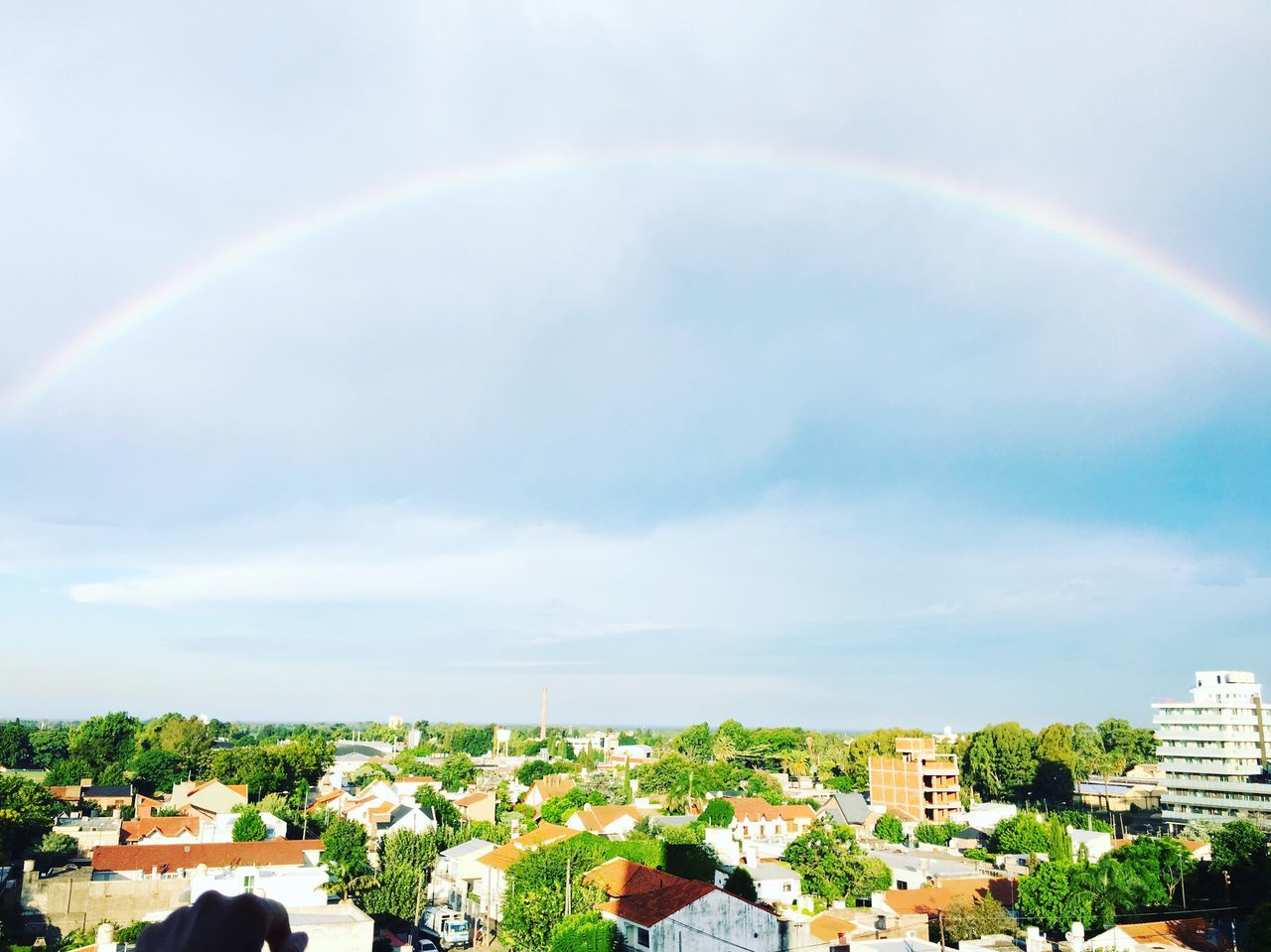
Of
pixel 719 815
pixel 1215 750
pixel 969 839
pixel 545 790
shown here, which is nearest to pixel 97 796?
pixel 545 790

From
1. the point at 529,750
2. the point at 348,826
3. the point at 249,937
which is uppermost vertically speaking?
the point at 249,937

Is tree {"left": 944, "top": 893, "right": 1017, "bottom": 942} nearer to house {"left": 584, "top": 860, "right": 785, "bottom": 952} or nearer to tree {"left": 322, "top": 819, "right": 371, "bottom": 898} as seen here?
house {"left": 584, "top": 860, "right": 785, "bottom": 952}

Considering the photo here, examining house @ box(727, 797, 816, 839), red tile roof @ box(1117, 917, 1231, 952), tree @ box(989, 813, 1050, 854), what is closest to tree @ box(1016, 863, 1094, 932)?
red tile roof @ box(1117, 917, 1231, 952)

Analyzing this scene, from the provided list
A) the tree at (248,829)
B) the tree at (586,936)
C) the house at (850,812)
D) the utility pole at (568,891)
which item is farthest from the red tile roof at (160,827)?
the house at (850,812)

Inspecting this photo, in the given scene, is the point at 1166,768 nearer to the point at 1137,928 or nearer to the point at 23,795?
the point at 1137,928

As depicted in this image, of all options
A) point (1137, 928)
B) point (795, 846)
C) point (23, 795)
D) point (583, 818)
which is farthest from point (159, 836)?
point (1137, 928)

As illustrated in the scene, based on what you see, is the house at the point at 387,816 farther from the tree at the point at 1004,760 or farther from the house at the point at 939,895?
the tree at the point at 1004,760
